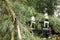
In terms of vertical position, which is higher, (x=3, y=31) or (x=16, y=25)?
(x=16, y=25)

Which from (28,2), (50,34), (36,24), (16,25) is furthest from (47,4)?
(16,25)

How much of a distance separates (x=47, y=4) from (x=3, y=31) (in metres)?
2.52

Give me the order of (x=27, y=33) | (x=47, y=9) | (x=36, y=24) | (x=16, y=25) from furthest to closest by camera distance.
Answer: (x=47, y=9), (x=36, y=24), (x=27, y=33), (x=16, y=25)

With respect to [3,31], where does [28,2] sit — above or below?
above

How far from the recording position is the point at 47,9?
219 inches

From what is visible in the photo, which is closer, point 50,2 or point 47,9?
point 50,2

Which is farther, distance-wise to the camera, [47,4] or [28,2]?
[47,4]

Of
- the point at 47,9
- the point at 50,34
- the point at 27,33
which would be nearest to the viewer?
the point at 27,33

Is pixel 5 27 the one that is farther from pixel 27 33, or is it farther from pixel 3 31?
pixel 27 33

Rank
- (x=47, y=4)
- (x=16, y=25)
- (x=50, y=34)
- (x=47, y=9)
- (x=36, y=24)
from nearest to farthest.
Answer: (x=16, y=25), (x=36, y=24), (x=47, y=4), (x=47, y=9), (x=50, y=34)

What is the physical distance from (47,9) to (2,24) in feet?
9.28

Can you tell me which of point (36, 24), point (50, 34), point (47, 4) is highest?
point (47, 4)

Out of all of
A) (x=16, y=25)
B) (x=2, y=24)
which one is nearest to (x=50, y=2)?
(x=2, y=24)

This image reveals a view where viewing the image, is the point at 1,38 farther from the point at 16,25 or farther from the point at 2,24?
the point at 16,25
